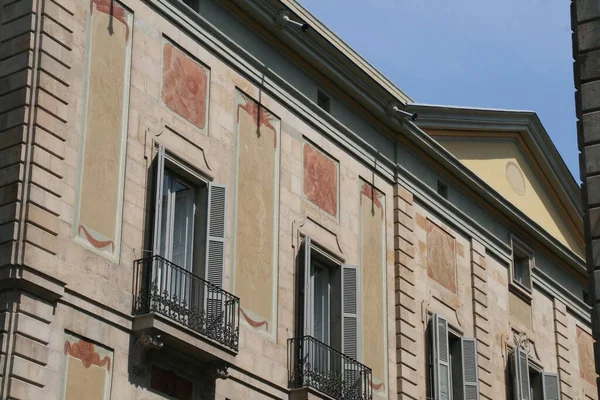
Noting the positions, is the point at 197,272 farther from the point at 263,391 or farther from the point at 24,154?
the point at 24,154

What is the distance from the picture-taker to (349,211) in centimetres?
2753

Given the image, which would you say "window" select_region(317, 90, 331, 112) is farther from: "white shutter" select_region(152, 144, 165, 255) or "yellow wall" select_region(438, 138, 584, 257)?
"white shutter" select_region(152, 144, 165, 255)

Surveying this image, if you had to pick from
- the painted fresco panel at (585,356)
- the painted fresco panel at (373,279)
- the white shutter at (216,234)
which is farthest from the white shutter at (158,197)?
the painted fresco panel at (585,356)

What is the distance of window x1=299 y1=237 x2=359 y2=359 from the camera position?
25812 millimetres

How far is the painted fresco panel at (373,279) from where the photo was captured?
27.1 meters

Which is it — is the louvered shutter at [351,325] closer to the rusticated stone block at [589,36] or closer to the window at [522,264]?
the rusticated stone block at [589,36]

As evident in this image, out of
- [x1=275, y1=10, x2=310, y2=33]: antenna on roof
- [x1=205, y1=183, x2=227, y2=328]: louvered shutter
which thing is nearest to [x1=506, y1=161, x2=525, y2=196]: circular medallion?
[x1=275, y1=10, x2=310, y2=33]: antenna on roof

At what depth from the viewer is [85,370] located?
20.2 meters

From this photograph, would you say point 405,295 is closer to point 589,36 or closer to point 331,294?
point 331,294

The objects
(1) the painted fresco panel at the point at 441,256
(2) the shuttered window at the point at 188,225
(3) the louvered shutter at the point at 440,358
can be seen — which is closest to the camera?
(2) the shuttered window at the point at 188,225

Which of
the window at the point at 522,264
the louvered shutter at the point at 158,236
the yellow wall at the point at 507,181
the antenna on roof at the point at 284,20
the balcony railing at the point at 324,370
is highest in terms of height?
the yellow wall at the point at 507,181

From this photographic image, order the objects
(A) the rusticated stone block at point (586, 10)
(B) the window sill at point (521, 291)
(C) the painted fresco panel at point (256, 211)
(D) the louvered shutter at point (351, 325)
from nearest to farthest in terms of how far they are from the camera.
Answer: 1. (A) the rusticated stone block at point (586, 10)
2. (C) the painted fresco panel at point (256, 211)
3. (D) the louvered shutter at point (351, 325)
4. (B) the window sill at point (521, 291)

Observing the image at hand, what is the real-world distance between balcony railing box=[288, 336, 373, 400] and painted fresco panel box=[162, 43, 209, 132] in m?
4.09

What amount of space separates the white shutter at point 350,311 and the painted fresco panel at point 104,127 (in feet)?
18.9
